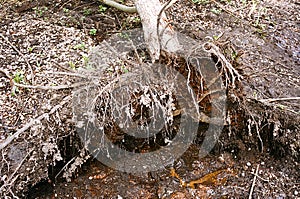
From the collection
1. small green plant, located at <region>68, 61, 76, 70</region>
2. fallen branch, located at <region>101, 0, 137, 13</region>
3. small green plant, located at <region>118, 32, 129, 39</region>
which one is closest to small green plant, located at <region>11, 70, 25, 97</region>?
small green plant, located at <region>68, 61, 76, 70</region>

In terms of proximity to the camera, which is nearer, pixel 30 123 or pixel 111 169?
pixel 30 123

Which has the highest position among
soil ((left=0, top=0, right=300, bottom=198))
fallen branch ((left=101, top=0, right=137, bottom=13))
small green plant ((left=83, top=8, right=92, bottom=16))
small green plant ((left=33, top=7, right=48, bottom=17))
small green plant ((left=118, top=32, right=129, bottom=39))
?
fallen branch ((left=101, top=0, right=137, bottom=13))

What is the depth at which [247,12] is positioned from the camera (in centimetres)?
346

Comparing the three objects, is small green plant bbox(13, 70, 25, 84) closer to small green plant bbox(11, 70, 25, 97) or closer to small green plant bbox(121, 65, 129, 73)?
small green plant bbox(11, 70, 25, 97)

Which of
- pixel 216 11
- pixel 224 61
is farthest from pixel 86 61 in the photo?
pixel 216 11

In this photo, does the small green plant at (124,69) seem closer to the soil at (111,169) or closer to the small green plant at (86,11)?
the soil at (111,169)

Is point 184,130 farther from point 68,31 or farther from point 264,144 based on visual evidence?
point 68,31

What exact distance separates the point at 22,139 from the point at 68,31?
3.77 feet

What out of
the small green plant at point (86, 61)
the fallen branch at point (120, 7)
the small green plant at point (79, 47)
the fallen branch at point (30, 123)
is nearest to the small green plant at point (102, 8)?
the fallen branch at point (120, 7)

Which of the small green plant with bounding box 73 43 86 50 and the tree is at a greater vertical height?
the tree

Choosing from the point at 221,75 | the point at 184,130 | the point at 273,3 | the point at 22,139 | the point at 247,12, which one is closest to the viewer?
the point at 221,75

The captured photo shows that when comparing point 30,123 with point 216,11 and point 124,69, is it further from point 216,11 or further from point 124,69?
point 216,11

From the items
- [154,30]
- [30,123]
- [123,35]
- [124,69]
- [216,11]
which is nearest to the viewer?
[30,123]

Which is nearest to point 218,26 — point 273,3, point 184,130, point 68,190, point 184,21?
point 184,21
